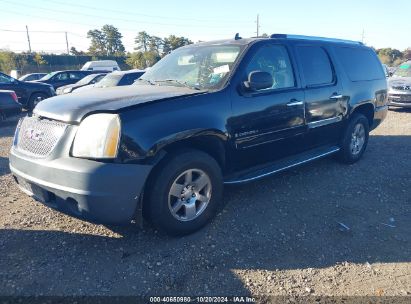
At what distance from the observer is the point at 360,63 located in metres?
5.63

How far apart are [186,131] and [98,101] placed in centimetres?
85

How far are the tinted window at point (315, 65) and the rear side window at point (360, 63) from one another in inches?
18.3

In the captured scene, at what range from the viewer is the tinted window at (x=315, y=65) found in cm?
451

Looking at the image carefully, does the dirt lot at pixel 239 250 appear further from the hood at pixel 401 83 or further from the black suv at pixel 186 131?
the hood at pixel 401 83

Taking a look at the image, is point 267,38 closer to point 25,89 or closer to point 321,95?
point 321,95

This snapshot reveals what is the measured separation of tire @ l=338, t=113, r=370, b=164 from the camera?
17.7ft

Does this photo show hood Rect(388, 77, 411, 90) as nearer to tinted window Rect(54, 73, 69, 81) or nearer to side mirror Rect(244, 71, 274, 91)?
side mirror Rect(244, 71, 274, 91)

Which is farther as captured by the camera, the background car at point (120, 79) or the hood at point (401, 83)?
the hood at point (401, 83)

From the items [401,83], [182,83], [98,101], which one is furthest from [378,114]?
[401,83]

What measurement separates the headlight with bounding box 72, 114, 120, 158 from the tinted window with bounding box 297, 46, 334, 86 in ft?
9.04

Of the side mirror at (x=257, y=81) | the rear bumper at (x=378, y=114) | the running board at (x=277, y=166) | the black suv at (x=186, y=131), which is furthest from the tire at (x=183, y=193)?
the rear bumper at (x=378, y=114)

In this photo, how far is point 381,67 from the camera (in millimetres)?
6074

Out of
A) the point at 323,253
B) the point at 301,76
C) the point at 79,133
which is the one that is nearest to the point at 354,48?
the point at 301,76

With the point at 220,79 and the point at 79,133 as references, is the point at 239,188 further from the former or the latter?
the point at 79,133
